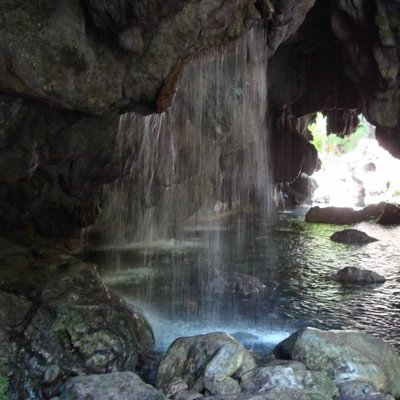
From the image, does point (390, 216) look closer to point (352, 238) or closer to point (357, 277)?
point (352, 238)

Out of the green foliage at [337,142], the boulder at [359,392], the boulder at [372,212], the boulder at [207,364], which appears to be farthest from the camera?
the green foliage at [337,142]

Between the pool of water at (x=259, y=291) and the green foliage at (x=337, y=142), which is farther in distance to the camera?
the green foliage at (x=337, y=142)

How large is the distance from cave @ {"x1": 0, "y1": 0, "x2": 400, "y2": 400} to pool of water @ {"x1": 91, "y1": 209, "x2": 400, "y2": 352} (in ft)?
0.27

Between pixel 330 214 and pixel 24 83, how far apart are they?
78.7 feet

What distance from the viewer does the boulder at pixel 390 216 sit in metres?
28.5

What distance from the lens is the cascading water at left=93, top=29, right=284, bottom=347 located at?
1216 centimetres

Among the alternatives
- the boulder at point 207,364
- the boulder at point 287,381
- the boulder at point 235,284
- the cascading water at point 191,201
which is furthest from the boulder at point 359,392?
the boulder at point 235,284

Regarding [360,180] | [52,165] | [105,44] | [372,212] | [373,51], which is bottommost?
[372,212]

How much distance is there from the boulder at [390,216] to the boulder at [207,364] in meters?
23.7

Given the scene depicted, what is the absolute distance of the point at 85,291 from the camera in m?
8.76

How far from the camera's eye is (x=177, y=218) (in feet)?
76.0

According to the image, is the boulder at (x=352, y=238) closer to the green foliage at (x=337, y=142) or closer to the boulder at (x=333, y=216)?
the boulder at (x=333, y=216)

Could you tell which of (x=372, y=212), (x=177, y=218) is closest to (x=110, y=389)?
(x=177, y=218)

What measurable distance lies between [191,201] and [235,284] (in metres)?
10.8
